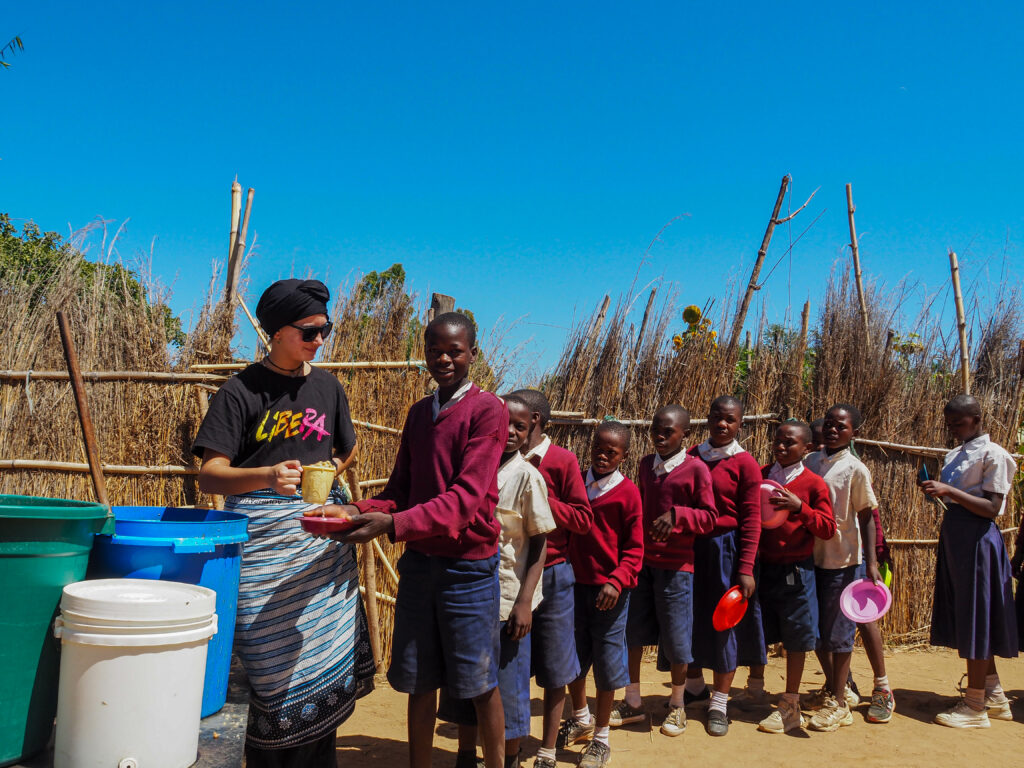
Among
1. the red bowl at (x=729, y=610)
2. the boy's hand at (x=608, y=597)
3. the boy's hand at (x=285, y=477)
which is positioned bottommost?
the red bowl at (x=729, y=610)

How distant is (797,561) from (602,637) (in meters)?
1.43

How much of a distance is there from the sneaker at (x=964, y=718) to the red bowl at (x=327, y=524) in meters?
4.32

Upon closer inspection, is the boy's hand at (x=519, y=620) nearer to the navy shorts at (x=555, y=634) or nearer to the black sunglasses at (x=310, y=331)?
the navy shorts at (x=555, y=634)

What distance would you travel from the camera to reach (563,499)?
372cm

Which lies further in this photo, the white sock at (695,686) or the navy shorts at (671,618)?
the white sock at (695,686)

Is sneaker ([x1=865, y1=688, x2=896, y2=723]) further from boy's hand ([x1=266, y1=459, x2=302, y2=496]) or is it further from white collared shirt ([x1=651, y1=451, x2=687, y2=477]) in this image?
boy's hand ([x1=266, y1=459, x2=302, y2=496])

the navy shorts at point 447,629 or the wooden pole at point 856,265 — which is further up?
the wooden pole at point 856,265

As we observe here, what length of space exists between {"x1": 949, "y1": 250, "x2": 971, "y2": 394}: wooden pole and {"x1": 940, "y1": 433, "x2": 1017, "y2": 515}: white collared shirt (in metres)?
2.84

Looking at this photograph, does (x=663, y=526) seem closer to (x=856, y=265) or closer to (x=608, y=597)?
(x=608, y=597)

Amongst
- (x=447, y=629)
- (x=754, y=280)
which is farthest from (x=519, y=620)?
(x=754, y=280)

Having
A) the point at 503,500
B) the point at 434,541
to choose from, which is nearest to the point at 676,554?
the point at 503,500

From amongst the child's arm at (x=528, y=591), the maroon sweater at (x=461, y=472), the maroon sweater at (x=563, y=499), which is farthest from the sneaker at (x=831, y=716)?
the maroon sweater at (x=461, y=472)

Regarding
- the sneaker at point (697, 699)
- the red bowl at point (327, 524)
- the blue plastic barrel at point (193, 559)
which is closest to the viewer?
the blue plastic barrel at point (193, 559)

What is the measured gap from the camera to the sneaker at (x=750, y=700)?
16.6 feet
